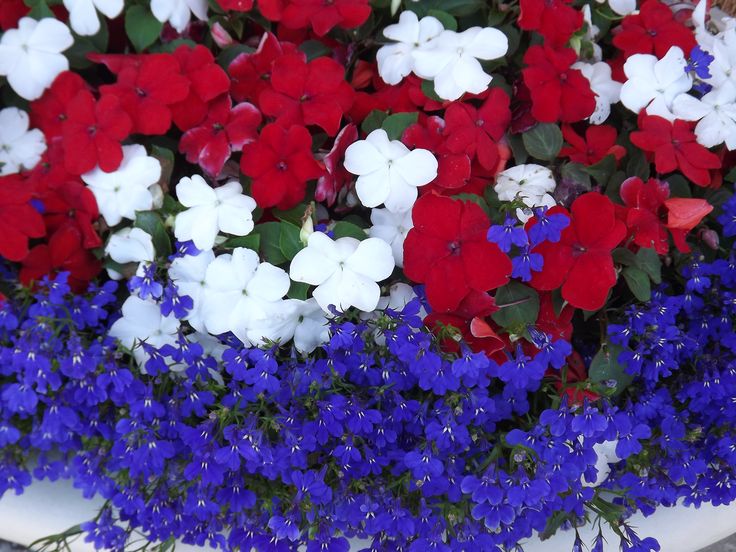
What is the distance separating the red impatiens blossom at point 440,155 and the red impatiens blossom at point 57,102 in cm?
54

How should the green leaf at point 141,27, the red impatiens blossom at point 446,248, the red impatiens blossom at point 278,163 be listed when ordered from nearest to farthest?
the red impatiens blossom at point 446,248 → the red impatiens blossom at point 278,163 → the green leaf at point 141,27

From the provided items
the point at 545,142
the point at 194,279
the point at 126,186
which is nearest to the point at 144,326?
the point at 194,279

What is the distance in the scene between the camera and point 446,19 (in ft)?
3.90

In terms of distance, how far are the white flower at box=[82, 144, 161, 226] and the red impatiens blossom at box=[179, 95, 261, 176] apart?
6 cm

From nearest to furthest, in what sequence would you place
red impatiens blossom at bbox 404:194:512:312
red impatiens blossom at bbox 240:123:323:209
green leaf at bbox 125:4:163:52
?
red impatiens blossom at bbox 404:194:512:312 → red impatiens blossom at bbox 240:123:323:209 → green leaf at bbox 125:4:163:52

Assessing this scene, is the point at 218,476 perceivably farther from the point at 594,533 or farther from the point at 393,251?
the point at 594,533

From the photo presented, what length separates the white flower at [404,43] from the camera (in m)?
1.15

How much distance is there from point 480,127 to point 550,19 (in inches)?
8.5

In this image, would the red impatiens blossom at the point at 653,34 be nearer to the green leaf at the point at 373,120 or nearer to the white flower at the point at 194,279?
the green leaf at the point at 373,120

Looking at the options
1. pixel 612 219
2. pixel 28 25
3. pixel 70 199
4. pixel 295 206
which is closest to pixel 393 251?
pixel 295 206

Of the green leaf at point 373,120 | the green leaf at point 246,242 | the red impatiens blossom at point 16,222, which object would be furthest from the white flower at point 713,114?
the red impatiens blossom at point 16,222

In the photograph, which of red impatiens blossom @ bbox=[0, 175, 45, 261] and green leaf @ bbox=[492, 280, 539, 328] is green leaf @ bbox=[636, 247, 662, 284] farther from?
red impatiens blossom @ bbox=[0, 175, 45, 261]

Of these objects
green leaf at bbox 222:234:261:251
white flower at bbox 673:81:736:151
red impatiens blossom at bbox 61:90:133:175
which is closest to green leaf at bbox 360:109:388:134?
green leaf at bbox 222:234:261:251

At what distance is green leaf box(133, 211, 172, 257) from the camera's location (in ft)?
3.52
